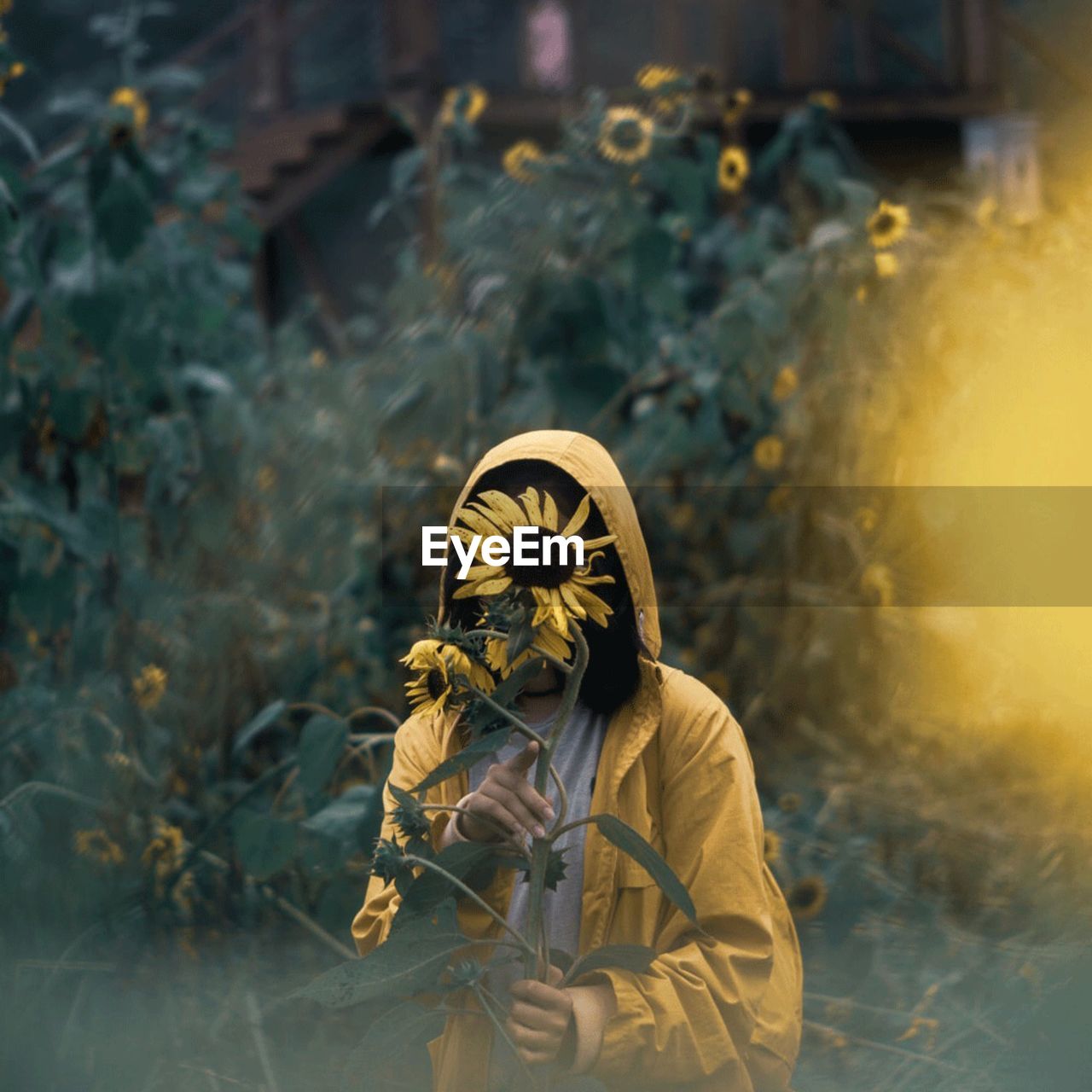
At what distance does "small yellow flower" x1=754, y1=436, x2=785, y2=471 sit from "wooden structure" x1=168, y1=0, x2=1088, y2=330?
12.5ft

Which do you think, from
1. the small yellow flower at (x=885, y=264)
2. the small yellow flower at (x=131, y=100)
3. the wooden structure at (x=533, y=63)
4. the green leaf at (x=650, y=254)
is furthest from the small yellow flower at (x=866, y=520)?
the wooden structure at (x=533, y=63)

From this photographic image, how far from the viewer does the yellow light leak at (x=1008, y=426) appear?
8.80 feet

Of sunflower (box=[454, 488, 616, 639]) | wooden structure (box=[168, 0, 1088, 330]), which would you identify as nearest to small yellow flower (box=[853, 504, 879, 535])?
sunflower (box=[454, 488, 616, 639])

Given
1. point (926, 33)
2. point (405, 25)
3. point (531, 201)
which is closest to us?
point (531, 201)

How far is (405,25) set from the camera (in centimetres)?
627

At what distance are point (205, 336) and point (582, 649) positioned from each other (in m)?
2.19

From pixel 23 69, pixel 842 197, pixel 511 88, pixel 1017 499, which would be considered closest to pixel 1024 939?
pixel 1017 499

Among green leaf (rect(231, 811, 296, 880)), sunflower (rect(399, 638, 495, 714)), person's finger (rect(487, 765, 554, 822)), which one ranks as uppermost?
sunflower (rect(399, 638, 495, 714))

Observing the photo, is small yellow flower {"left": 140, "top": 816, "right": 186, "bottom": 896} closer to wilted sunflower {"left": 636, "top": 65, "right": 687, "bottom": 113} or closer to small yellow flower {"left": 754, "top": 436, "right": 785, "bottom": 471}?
small yellow flower {"left": 754, "top": 436, "right": 785, "bottom": 471}

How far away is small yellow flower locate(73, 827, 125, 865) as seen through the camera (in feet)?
6.52

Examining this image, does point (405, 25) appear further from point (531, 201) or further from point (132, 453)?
point (132, 453)

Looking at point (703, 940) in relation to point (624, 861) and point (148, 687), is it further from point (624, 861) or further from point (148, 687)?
point (148, 687)

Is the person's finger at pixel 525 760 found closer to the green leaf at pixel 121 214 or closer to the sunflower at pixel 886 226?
the green leaf at pixel 121 214

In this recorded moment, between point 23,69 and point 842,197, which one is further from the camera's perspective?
point 842,197
